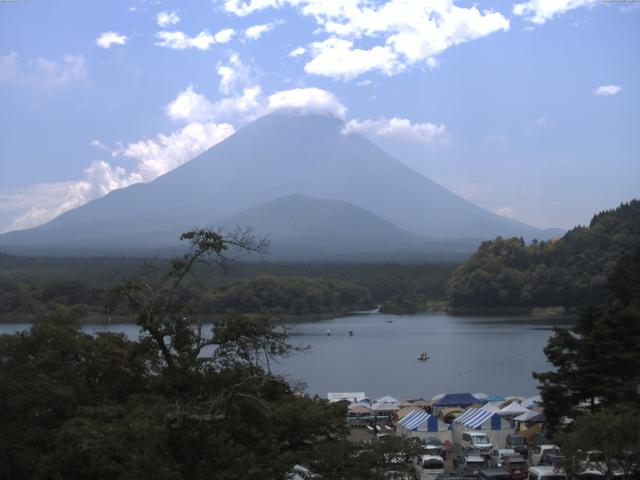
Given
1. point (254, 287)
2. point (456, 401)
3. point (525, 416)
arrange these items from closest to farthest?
1. point (525, 416)
2. point (456, 401)
3. point (254, 287)

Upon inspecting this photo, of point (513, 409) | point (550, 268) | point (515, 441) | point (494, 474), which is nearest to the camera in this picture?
point (494, 474)

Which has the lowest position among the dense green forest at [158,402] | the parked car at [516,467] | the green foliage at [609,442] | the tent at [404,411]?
the tent at [404,411]

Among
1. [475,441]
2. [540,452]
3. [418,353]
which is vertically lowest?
[418,353]

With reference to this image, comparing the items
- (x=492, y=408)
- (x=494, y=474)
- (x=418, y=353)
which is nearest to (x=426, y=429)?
(x=492, y=408)

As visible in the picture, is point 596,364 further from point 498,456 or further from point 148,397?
point 148,397

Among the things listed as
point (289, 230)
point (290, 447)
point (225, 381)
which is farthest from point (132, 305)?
point (289, 230)

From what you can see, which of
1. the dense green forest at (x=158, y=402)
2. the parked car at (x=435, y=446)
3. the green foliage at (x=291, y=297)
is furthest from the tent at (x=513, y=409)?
the green foliage at (x=291, y=297)

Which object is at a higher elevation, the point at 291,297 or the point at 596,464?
the point at 291,297

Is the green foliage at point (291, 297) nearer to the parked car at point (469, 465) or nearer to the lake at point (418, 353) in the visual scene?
the lake at point (418, 353)
